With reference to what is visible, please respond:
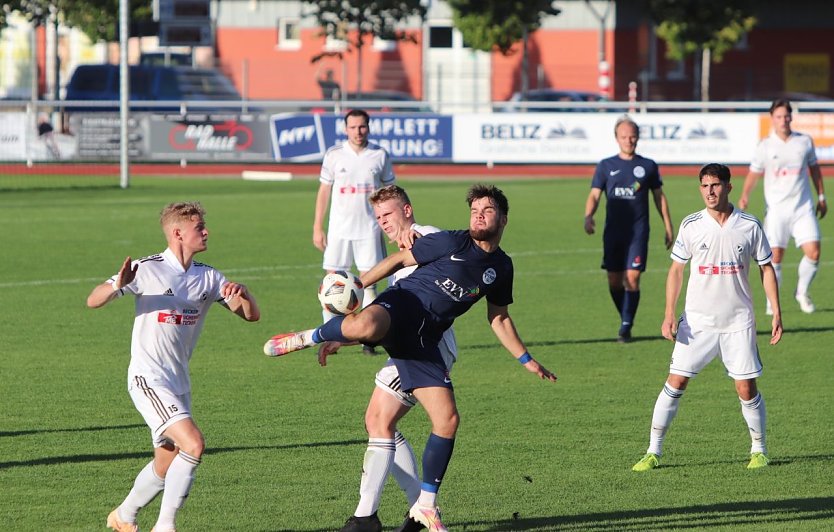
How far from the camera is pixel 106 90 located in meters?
43.2

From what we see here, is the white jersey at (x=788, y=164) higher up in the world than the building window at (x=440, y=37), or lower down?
lower down

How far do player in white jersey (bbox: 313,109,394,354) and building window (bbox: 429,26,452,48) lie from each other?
47.7 m

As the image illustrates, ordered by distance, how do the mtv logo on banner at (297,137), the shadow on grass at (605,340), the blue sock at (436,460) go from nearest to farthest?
the blue sock at (436,460)
the shadow on grass at (605,340)
the mtv logo on banner at (297,137)

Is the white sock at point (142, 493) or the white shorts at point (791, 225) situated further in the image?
the white shorts at point (791, 225)

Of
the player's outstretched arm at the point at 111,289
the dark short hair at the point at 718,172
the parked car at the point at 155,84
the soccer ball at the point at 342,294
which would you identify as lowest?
the soccer ball at the point at 342,294

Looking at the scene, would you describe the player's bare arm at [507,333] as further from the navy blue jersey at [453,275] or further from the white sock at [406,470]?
the white sock at [406,470]

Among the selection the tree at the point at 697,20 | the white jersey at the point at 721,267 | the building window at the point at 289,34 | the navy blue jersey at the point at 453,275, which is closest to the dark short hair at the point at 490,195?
the navy blue jersey at the point at 453,275

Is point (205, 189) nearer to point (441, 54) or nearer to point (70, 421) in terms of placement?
point (70, 421)

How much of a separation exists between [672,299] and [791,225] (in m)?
7.20

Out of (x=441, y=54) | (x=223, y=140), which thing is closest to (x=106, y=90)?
(x=223, y=140)

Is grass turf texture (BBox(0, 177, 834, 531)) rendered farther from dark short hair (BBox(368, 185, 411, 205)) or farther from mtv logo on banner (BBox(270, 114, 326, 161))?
mtv logo on banner (BBox(270, 114, 326, 161))

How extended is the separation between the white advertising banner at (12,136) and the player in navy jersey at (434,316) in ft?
96.1

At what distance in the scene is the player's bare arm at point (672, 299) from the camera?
28.9 feet

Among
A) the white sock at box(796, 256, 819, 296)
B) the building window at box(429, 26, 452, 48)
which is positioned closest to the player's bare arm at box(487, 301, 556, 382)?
the white sock at box(796, 256, 819, 296)
